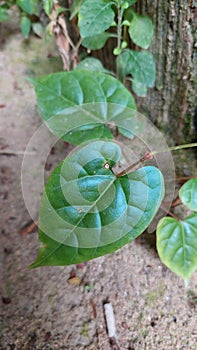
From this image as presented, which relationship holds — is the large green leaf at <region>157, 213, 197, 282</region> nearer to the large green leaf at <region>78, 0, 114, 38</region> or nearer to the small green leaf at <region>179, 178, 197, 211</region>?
the small green leaf at <region>179, 178, 197, 211</region>

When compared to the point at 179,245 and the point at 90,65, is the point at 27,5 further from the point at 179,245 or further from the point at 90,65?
the point at 179,245

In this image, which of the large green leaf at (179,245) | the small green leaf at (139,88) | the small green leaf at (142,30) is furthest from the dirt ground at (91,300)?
the small green leaf at (142,30)

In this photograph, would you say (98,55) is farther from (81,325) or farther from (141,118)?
(81,325)

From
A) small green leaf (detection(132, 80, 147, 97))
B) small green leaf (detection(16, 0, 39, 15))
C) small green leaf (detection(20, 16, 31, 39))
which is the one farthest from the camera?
small green leaf (detection(20, 16, 31, 39))

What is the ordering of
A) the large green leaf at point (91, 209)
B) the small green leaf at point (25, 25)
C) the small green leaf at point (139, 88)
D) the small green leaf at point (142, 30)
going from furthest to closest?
the small green leaf at point (25, 25)
the small green leaf at point (139, 88)
the small green leaf at point (142, 30)
the large green leaf at point (91, 209)

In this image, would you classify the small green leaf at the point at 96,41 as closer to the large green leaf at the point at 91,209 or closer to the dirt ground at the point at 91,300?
the large green leaf at the point at 91,209

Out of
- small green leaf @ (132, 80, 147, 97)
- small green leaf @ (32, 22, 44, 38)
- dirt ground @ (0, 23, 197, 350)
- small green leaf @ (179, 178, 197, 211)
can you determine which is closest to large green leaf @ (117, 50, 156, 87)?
small green leaf @ (132, 80, 147, 97)

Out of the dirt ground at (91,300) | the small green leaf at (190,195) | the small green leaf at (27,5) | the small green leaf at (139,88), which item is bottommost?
the dirt ground at (91,300)
